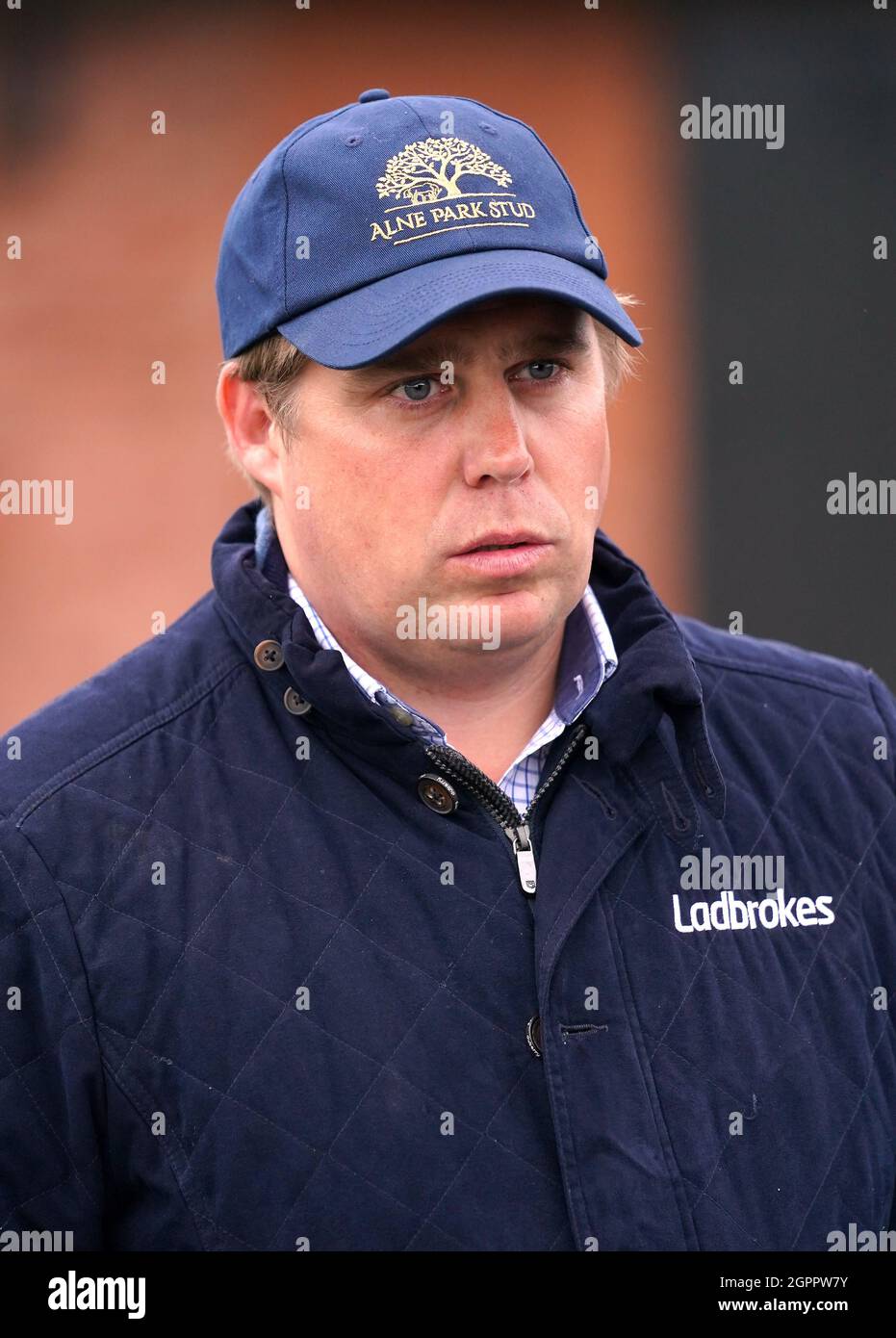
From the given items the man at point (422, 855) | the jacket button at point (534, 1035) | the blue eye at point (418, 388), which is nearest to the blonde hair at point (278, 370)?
the man at point (422, 855)

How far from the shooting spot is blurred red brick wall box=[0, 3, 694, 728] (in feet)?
11.8

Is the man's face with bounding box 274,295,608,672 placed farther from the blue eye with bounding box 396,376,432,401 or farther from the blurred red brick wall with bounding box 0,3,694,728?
the blurred red brick wall with bounding box 0,3,694,728

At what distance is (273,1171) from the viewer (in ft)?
4.68

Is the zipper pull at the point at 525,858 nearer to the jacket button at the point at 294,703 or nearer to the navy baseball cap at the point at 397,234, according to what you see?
the jacket button at the point at 294,703

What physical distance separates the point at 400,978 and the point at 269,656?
359mm

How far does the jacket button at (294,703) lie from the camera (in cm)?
159

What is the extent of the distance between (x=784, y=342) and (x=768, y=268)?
19cm

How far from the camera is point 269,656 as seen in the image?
161 cm

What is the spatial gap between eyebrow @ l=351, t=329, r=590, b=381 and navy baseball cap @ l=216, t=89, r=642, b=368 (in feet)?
0.12

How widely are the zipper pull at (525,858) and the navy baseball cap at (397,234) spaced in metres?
0.49

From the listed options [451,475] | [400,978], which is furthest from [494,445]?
[400,978]

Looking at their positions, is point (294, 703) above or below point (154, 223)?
below

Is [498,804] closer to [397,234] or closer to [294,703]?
[294,703]

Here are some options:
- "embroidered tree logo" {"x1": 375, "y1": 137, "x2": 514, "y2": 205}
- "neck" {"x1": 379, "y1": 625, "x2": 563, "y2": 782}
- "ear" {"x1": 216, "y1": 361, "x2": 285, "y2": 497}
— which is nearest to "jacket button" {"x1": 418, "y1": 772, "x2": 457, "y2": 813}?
"neck" {"x1": 379, "y1": 625, "x2": 563, "y2": 782}
